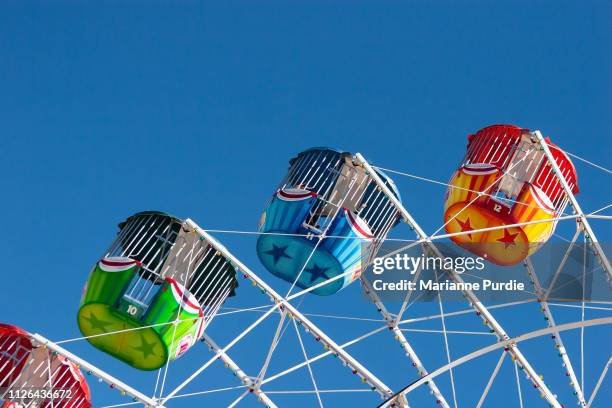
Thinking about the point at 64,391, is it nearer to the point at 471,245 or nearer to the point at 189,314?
the point at 189,314

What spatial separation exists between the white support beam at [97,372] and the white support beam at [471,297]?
5.41 metres

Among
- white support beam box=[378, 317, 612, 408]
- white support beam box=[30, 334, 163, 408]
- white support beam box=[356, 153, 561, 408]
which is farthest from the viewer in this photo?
white support beam box=[356, 153, 561, 408]

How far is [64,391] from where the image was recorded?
21422 mm

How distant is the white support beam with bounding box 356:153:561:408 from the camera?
20.6 meters

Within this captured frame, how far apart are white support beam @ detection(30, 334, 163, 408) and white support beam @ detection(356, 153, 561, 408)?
213 inches

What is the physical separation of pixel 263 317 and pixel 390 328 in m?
3.42

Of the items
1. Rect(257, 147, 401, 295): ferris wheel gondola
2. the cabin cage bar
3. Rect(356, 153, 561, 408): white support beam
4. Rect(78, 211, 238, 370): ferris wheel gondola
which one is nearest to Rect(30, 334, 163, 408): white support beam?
Rect(78, 211, 238, 370): ferris wheel gondola

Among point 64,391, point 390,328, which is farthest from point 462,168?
point 64,391

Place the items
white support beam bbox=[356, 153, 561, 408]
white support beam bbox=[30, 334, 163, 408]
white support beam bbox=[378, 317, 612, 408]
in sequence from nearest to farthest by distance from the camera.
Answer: white support beam bbox=[378, 317, 612, 408]
white support beam bbox=[30, 334, 163, 408]
white support beam bbox=[356, 153, 561, 408]

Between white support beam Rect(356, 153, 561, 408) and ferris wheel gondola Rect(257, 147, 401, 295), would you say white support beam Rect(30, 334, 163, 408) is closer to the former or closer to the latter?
ferris wheel gondola Rect(257, 147, 401, 295)

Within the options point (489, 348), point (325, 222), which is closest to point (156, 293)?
point (325, 222)

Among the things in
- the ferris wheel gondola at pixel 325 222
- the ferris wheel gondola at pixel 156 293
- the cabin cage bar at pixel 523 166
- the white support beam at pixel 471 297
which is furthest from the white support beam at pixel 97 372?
the cabin cage bar at pixel 523 166

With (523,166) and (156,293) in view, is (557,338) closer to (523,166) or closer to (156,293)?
(523,166)

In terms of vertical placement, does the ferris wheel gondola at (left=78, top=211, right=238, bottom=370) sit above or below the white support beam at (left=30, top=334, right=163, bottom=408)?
above
